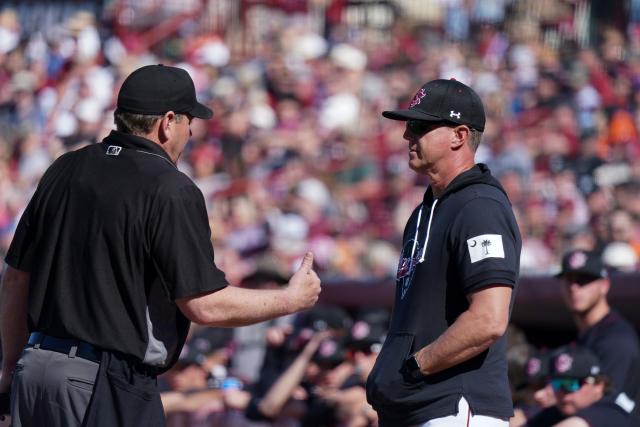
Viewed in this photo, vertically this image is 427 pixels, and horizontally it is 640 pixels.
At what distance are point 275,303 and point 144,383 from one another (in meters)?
0.51

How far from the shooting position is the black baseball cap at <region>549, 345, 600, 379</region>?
589 centimetres

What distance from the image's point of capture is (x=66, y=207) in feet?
13.6

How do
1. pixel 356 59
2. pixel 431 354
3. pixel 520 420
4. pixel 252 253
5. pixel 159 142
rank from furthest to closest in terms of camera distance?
pixel 356 59, pixel 252 253, pixel 520 420, pixel 159 142, pixel 431 354

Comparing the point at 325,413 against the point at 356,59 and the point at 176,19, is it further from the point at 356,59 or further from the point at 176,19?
the point at 176,19

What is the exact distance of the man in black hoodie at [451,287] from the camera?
3980 mm

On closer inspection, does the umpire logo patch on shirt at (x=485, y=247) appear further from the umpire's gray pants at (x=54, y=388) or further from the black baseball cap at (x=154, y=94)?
the umpire's gray pants at (x=54, y=388)

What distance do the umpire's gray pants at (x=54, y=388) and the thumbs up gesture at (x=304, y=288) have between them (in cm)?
70

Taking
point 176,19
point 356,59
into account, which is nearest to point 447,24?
point 356,59

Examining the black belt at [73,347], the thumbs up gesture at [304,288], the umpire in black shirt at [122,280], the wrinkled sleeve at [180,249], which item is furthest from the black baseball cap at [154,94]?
the black belt at [73,347]

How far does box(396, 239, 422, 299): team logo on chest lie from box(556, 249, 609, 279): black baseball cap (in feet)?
7.87

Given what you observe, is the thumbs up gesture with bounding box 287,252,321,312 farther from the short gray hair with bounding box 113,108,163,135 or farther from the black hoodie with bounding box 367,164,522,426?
the short gray hair with bounding box 113,108,163,135

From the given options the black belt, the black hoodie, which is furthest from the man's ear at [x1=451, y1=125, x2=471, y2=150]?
the black belt

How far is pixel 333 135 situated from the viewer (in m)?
13.6

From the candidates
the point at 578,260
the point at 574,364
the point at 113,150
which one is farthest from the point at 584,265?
the point at 113,150
